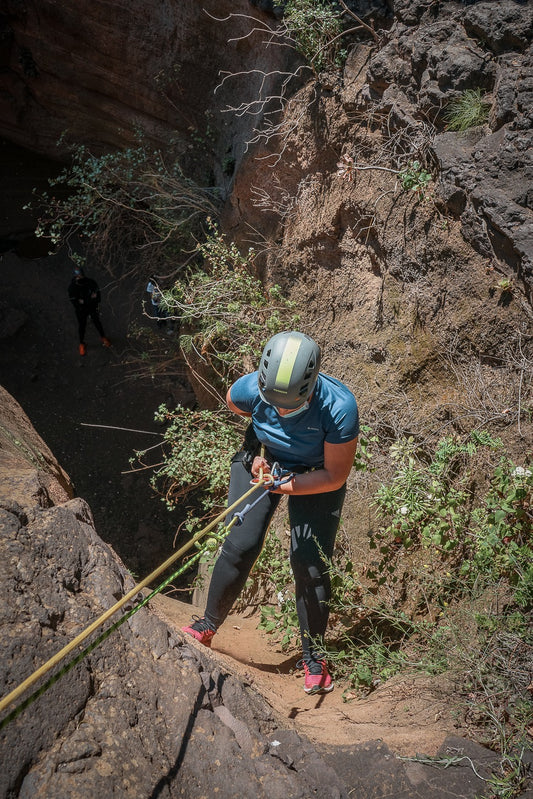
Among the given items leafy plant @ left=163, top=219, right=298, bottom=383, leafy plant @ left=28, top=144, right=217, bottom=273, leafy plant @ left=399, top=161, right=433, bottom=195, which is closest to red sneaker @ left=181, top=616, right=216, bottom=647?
leafy plant @ left=163, top=219, right=298, bottom=383

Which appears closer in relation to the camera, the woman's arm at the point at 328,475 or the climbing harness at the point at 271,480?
the woman's arm at the point at 328,475

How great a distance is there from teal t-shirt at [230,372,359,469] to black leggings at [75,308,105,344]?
16.6 feet

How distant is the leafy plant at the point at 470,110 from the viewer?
3.72 m

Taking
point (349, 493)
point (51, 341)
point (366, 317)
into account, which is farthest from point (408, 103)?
point (51, 341)

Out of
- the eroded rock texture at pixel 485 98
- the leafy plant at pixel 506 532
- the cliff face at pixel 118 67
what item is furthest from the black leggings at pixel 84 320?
the leafy plant at pixel 506 532

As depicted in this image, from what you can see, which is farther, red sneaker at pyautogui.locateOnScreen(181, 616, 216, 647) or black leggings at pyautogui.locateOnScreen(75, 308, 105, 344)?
black leggings at pyautogui.locateOnScreen(75, 308, 105, 344)

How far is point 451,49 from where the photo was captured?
3785 mm

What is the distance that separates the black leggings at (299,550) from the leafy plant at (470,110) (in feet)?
8.39

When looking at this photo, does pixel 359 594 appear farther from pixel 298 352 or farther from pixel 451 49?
pixel 451 49

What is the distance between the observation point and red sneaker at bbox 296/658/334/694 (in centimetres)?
313

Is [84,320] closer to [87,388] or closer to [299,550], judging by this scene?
[87,388]

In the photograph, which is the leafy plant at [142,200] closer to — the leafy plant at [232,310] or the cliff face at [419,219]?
the leafy plant at [232,310]

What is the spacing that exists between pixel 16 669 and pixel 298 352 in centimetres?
168

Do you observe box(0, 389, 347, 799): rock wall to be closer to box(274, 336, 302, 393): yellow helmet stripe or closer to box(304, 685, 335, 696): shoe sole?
box(304, 685, 335, 696): shoe sole
